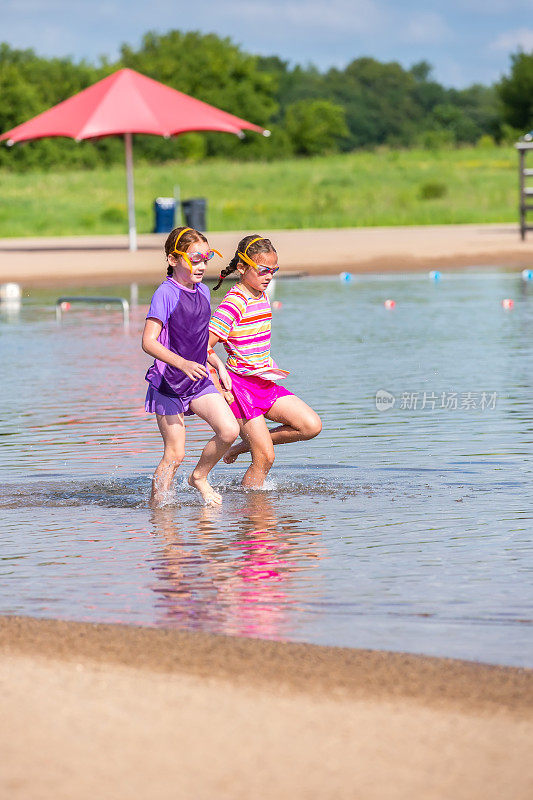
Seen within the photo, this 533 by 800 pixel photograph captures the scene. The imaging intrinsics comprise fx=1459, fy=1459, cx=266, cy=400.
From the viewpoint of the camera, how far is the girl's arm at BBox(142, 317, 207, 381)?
7098mm

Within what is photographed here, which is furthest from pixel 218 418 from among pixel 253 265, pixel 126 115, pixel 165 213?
pixel 165 213

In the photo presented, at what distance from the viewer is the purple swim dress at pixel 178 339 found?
7.26m

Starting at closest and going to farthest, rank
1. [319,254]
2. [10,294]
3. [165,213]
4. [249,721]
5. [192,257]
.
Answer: [249,721] < [192,257] < [10,294] < [319,254] < [165,213]

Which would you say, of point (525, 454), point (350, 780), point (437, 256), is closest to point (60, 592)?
point (350, 780)

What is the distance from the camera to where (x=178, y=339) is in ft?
23.9

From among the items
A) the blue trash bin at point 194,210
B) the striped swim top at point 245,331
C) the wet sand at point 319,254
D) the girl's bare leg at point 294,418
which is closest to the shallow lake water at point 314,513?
the girl's bare leg at point 294,418

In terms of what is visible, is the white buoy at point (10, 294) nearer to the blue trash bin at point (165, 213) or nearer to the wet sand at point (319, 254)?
the wet sand at point (319, 254)

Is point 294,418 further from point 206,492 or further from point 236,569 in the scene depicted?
point 236,569

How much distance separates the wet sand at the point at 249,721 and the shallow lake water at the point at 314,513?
42 cm

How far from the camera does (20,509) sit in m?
7.80

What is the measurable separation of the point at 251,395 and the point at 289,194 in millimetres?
41346

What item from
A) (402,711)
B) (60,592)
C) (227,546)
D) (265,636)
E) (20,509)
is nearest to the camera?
(402,711)

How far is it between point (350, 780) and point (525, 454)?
548 centimetres

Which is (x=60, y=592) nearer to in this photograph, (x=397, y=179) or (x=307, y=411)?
(x=307, y=411)
